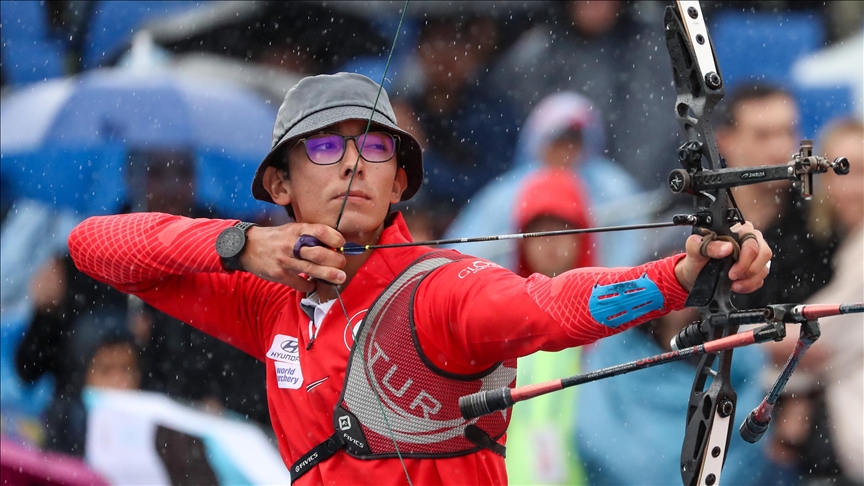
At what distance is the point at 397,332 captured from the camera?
7.16 ft

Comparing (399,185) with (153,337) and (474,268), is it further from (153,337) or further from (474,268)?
(153,337)

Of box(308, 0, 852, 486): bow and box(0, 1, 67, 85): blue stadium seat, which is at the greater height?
box(0, 1, 67, 85): blue stadium seat

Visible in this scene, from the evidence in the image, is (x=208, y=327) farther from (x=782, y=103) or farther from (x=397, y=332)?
(x=782, y=103)

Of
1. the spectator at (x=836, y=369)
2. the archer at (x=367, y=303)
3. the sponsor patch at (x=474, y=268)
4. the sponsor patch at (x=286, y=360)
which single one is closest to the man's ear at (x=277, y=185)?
the archer at (x=367, y=303)

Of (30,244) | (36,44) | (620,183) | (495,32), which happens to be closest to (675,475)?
(620,183)

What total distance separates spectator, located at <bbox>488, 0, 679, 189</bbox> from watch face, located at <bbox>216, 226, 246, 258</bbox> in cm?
203

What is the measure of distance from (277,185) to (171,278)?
392 mm

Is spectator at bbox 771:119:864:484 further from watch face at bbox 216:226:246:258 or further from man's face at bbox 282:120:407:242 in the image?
watch face at bbox 216:226:246:258

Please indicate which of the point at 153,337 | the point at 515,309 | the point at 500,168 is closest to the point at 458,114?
the point at 500,168

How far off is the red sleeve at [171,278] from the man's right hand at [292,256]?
7.8 inches

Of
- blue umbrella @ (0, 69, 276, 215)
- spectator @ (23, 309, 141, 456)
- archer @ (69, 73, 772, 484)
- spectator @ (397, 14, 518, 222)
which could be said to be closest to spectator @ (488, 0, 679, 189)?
spectator @ (397, 14, 518, 222)

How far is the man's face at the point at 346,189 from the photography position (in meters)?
2.36

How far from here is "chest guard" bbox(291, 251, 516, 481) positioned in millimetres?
2178

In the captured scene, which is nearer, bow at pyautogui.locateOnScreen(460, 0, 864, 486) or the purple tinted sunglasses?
bow at pyautogui.locateOnScreen(460, 0, 864, 486)
